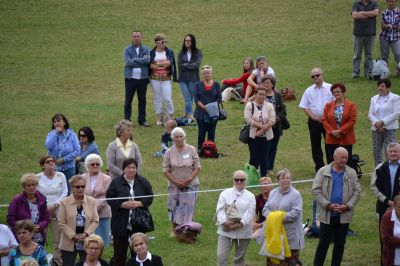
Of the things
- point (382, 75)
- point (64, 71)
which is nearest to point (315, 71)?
point (382, 75)

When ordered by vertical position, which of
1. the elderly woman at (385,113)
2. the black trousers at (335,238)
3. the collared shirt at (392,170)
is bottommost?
the black trousers at (335,238)

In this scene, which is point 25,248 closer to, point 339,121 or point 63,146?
point 63,146

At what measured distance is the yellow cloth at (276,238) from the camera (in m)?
15.1

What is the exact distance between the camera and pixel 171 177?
55.4 feet

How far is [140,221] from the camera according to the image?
15.4m

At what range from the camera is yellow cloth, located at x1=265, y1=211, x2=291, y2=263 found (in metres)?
15.1

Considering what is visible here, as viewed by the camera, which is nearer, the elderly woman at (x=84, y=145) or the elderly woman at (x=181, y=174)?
the elderly woman at (x=181, y=174)

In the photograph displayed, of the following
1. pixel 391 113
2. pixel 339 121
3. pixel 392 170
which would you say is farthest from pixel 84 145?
pixel 391 113

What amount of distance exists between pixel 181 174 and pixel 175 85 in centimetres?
1145

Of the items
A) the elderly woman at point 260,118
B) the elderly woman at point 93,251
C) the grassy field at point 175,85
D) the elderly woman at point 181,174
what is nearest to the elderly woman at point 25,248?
the elderly woman at point 93,251

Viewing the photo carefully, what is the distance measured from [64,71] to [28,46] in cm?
323

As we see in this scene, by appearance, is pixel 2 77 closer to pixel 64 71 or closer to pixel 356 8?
pixel 64 71

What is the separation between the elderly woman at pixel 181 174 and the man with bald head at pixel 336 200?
2283mm

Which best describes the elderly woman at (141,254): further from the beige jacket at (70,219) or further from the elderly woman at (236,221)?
the elderly woman at (236,221)
